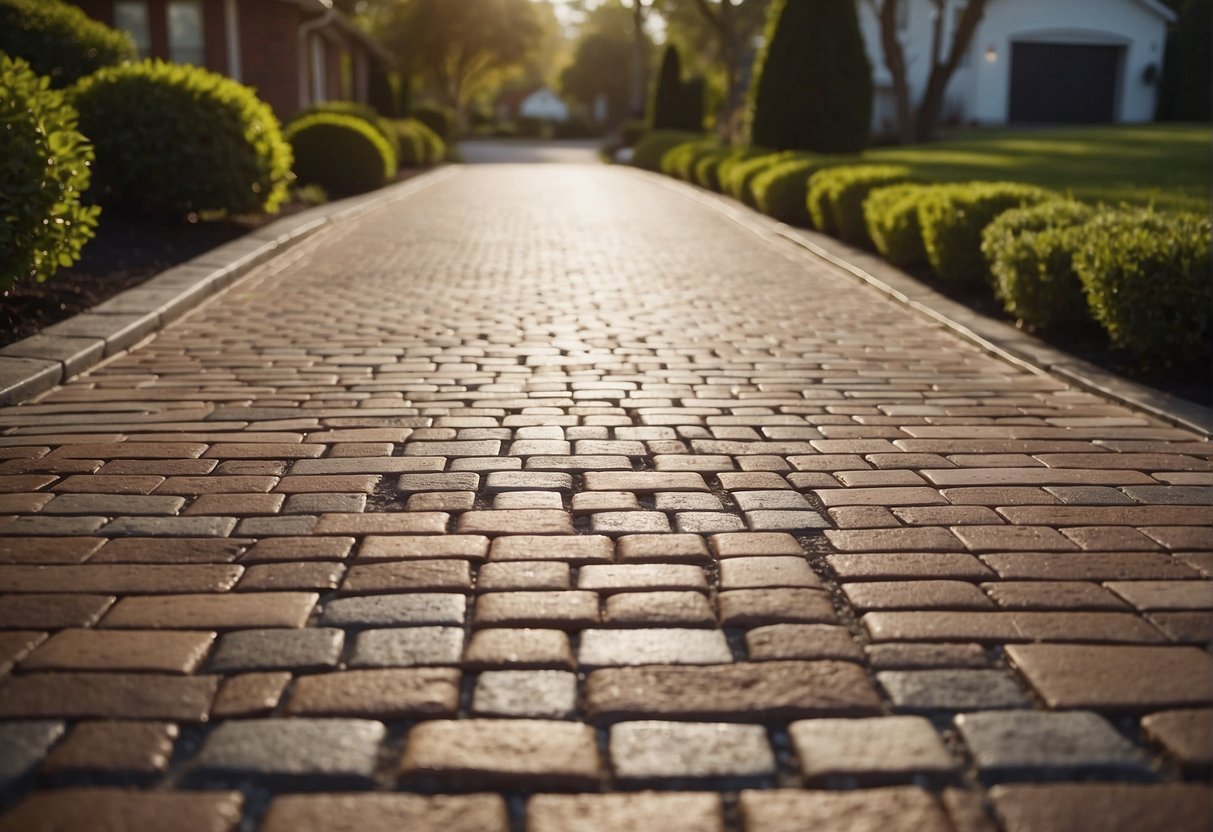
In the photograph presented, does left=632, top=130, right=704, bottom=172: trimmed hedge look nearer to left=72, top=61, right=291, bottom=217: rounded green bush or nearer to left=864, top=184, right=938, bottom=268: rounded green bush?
left=72, top=61, right=291, bottom=217: rounded green bush

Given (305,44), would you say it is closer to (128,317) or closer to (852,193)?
(852,193)

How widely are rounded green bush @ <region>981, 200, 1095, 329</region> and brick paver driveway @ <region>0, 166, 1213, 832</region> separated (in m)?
0.78

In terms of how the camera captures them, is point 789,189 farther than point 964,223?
Yes

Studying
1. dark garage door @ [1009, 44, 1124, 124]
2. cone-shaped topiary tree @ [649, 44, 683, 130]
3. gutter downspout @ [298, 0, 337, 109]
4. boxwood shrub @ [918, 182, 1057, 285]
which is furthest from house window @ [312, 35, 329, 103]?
boxwood shrub @ [918, 182, 1057, 285]

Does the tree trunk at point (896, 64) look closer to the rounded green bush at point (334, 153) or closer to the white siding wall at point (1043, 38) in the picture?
the white siding wall at point (1043, 38)

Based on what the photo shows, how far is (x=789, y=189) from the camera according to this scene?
610 inches

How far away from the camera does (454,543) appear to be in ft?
12.5

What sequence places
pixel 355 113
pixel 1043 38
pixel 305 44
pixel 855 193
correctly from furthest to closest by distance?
pixel 1043 38, pixel 305 44, pixel 355 113, pixel 855 193

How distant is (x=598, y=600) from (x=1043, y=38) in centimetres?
4149

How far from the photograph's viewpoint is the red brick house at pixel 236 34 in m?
24.9

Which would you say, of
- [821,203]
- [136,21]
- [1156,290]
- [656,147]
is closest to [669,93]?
[656,147]

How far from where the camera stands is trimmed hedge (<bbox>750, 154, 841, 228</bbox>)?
15.4 metres

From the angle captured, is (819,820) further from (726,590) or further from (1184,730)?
(726,590)

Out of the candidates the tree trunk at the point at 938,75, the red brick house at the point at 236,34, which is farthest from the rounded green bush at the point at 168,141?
the tree trunk at the point at 938,75
